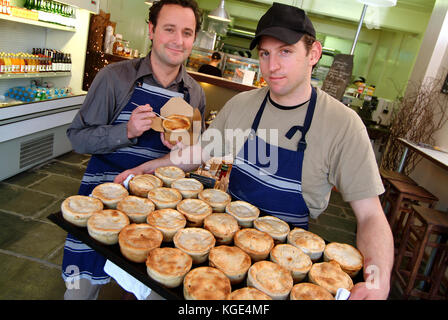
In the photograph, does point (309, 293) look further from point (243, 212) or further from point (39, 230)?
point (39, 230)

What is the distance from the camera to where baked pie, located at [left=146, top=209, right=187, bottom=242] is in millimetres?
1237

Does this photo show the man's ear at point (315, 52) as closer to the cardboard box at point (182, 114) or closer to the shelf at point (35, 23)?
the cardboard box at point (182, 114)

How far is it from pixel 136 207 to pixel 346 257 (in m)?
0.88

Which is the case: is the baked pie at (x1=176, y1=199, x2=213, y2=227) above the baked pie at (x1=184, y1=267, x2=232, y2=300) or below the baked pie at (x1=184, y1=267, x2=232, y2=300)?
above

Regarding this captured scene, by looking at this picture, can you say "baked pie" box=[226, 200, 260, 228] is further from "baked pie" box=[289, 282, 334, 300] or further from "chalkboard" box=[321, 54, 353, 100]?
"chalkboard" box=[321, 54, 353, 100]

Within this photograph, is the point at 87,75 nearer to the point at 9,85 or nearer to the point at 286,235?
the point at 9,85

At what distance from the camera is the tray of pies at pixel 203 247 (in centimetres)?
101

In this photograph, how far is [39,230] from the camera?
3117mm

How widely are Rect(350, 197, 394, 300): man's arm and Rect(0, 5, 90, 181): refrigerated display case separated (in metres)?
3.83

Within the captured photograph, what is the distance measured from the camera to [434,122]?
5.13 meters

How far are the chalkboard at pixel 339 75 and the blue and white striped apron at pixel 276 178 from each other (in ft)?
10.2

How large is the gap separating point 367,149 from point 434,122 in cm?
462

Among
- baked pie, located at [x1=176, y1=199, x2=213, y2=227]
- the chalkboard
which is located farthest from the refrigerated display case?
the chalkboard

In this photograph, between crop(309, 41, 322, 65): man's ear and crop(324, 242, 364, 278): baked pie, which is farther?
crop(309, 41, 322, 65): man's ear
